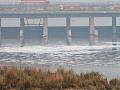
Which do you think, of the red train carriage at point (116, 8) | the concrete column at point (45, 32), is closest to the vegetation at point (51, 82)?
the concrete column at point (45, 32)

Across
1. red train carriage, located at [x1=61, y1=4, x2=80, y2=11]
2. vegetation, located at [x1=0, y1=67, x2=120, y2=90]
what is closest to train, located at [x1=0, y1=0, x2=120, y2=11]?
red train carriage, located at [x1=61, y1=4, x2=80, y2=11]

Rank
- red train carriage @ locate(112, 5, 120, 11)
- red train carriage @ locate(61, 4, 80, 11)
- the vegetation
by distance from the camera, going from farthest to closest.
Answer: red train carriage @ locate(61, 4, 80, 11) → red train carriage @ locate(112, 5, 120, 11) → the vegetation

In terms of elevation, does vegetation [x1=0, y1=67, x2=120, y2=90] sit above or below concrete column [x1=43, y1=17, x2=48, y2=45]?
above

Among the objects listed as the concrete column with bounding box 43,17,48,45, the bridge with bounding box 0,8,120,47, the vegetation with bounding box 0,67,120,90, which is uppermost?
the bridge with bounding box 0,8,120,47

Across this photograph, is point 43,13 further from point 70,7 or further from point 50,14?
point 70,7

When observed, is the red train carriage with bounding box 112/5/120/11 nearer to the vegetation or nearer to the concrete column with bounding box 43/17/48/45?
the concrete column with bounding box 43/17/48/45

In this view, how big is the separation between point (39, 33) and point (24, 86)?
3589 inches

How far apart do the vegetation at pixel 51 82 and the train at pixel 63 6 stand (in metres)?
92.2

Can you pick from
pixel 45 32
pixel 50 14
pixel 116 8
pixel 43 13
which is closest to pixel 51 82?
pixel 45 32

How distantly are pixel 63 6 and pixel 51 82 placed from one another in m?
95.9

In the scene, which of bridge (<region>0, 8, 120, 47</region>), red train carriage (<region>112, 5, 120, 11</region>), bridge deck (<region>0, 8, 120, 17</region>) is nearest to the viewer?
bridge (<region>0, 8, 120, 47</region>)

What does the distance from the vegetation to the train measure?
92.2 metres

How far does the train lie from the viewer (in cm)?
10656

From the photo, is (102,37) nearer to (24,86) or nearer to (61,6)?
(61,6)
